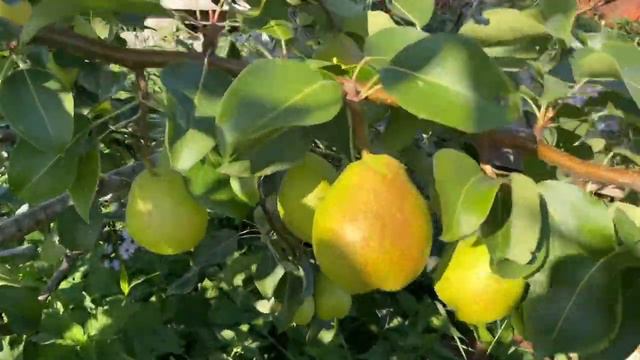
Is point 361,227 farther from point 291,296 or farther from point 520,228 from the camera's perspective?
point 291,296

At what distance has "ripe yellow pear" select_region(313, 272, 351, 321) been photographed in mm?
1059

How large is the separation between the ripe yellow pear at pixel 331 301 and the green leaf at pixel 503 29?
383 mm

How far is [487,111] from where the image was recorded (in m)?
0.63

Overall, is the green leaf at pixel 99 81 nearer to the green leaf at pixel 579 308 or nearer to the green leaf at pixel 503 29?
the green leaf at pixel 503 29

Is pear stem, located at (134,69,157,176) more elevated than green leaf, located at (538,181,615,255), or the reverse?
green leaf, located at (538,181,615,255)

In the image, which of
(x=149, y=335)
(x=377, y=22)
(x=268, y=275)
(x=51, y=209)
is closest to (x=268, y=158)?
(x=377, y=22)

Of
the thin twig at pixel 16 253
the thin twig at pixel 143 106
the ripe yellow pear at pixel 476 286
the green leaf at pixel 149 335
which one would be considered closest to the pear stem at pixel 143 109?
the thin twig at pixel 143 106

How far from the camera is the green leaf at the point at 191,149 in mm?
703

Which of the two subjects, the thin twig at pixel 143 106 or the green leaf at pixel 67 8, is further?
the thin twig at pixel 143 106

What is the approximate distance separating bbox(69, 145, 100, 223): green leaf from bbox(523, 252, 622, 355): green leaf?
0.43 metres

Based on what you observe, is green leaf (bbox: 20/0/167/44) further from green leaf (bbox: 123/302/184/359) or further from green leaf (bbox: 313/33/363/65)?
green leaf (bbox: 123/302/184/359)

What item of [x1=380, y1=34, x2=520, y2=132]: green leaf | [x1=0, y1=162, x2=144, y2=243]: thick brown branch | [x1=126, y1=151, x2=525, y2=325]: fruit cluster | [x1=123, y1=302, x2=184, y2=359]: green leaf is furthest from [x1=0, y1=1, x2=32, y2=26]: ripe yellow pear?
[x1=123, y1=302, x2=184, y2=359]: green leaf

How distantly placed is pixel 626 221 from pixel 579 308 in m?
0.08

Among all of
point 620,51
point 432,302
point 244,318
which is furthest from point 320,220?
point 432,302
